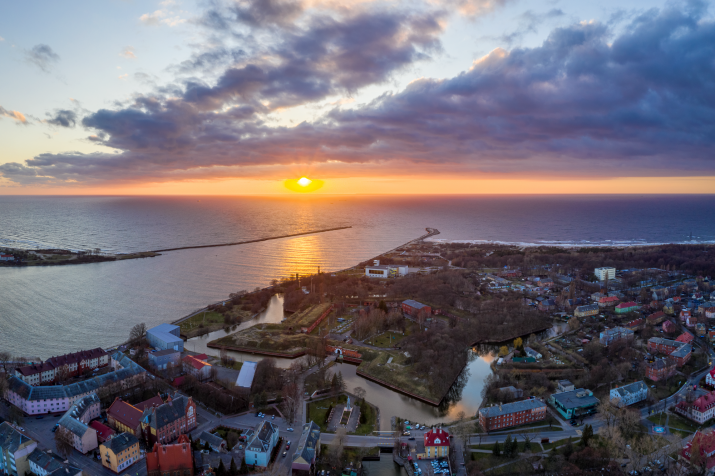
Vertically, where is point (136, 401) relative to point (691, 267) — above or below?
below

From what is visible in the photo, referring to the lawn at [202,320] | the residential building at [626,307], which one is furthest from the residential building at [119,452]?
the residential building at [626,307]

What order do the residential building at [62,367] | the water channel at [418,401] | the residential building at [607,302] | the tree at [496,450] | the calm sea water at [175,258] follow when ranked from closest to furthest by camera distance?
the tree at [496,450] < the water channel at [418,401] < the residential building at [62,367] < the calm sea water at [175,258] < the residential building at [607,302]

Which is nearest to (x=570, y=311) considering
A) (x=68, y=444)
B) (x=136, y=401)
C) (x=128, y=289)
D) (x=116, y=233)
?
(x=136, y=401)

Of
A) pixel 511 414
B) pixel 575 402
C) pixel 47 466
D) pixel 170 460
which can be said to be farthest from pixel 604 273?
pixel 47 466

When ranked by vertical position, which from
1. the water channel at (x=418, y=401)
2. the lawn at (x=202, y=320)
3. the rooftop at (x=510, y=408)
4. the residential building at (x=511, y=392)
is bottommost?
the water channel at (x=418, y=401)

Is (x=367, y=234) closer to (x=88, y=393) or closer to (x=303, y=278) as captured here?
(x=303, y=278)

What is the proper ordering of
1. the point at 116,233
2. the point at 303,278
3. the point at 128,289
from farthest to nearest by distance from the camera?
the point at 116,233
the point at 303,278
the point at 128,289

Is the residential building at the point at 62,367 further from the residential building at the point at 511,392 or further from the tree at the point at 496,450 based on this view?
the residential building at the point at 511,392
